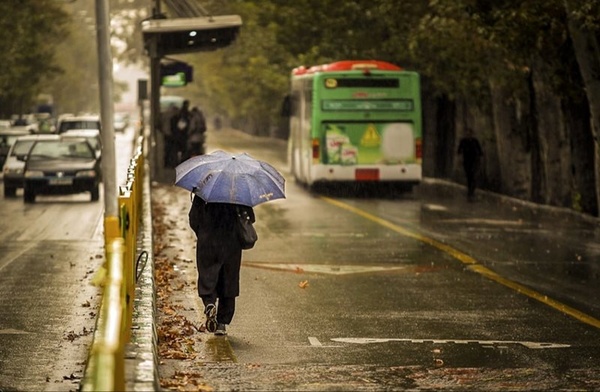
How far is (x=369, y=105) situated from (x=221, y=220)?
921 inches

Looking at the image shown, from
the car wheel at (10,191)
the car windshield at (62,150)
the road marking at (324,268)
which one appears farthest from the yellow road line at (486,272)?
the car wheel at (10,191)

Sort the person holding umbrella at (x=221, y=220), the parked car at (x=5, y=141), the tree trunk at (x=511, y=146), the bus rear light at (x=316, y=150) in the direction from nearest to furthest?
the person holding umbrella at (x=221, y=220), the tree trunk at (x=511, y=146), the bus rear light at (x=316, y=150), the parked car at (x=5, y=141)

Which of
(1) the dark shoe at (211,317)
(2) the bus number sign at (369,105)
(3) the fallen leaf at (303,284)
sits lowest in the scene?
(3) the fallen leaf at (303,284)

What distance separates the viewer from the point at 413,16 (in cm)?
4044

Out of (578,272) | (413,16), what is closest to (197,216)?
A: (578,272)

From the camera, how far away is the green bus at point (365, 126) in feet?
121

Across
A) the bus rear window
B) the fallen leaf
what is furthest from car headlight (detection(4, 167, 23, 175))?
the fallen leaf

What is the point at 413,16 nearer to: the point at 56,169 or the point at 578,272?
the point at 56,169

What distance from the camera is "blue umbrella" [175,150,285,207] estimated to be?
527 inches

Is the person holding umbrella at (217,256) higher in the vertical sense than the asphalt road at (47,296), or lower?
higher

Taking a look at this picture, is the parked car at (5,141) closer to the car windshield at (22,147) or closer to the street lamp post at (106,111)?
the car windshield at (22,147)

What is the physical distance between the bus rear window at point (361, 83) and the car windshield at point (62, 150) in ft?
19.5

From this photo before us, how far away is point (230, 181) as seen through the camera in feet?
44.1

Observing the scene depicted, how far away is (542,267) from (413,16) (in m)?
20.6
